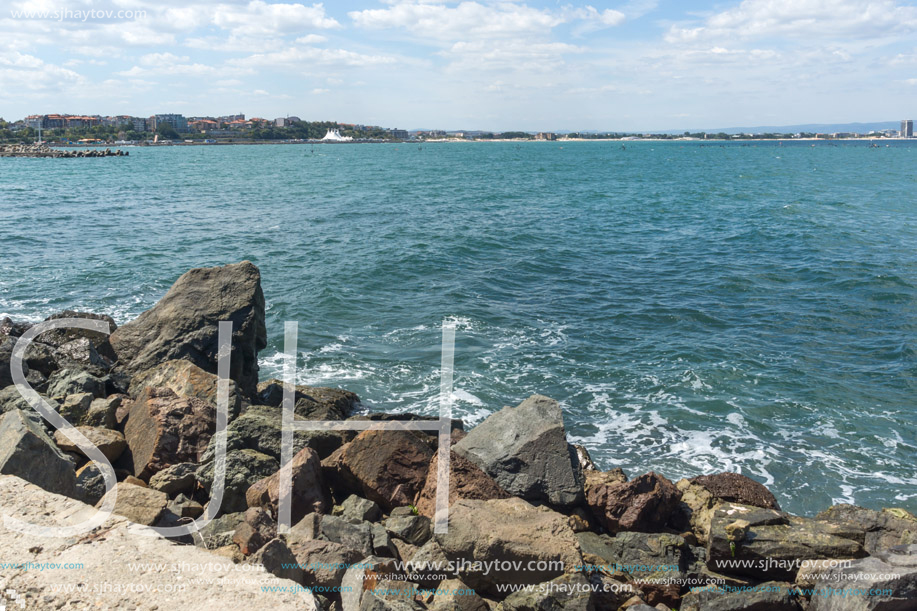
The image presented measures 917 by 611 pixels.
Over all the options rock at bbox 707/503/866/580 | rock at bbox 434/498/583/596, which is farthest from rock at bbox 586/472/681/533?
rock at bbox 434/498/583/596

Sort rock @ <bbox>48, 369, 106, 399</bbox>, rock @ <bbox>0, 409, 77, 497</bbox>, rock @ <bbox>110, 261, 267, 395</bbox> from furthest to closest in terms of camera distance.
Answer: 1. rock @ <bbox>110, 261, 267, 395</bbox>
2. rock @ <bbox>48, 369, 106, 399</bbox>
3. rock @ <bbox>0, 409, 77, 497</bbox>

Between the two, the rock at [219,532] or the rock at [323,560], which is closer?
the rock at [323,560]

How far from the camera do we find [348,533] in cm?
575

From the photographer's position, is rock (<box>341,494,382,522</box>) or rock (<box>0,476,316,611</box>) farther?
rock (<box>341,494,382,522</box>)

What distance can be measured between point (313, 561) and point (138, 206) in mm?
43051

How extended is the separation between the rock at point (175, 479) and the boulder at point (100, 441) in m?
0.85

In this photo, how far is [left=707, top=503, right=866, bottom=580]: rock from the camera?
622cm

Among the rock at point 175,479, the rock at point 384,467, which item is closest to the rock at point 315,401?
the rock at point 384,467

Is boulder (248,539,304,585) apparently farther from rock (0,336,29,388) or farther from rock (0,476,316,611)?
rock (0,336,29,388)

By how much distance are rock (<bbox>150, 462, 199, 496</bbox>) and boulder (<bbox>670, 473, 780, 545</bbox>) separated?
543cm

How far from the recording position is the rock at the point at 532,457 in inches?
281

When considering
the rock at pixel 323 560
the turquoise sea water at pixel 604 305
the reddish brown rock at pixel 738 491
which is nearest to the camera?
the rock at pixel 323 560

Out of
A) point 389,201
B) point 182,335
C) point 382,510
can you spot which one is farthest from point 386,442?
point 389,201

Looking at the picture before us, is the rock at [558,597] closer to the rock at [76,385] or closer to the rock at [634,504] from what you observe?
the rock at [634,504]
